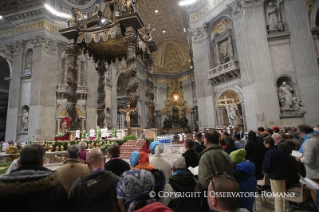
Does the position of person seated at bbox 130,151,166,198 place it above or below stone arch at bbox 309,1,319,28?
below

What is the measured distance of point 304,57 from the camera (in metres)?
10.8

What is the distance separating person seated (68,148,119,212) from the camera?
150 cm

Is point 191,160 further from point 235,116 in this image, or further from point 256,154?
point 235,116

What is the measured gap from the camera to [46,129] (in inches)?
548

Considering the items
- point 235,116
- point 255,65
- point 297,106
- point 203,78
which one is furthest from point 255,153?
point 203,78

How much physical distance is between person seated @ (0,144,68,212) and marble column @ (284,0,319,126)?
12685mm

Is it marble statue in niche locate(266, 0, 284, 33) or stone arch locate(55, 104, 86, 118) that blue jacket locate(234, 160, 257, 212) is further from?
stone arch locate(55, 104, 86, 118)

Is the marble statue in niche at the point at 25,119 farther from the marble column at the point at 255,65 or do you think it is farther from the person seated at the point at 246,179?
the person seated at the point at 246,179

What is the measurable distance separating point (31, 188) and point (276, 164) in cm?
309

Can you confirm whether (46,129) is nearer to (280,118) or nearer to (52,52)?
(52,52)

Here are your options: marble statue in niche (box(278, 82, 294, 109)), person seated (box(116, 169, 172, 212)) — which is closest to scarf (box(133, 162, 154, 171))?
person seated (box(116, 169, 172, 212))

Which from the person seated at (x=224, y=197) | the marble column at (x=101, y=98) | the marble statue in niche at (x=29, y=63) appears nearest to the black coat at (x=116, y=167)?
the person seated at (x=224, y=197)

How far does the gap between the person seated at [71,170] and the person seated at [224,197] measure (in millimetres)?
1618

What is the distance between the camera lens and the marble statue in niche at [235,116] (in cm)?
1281
